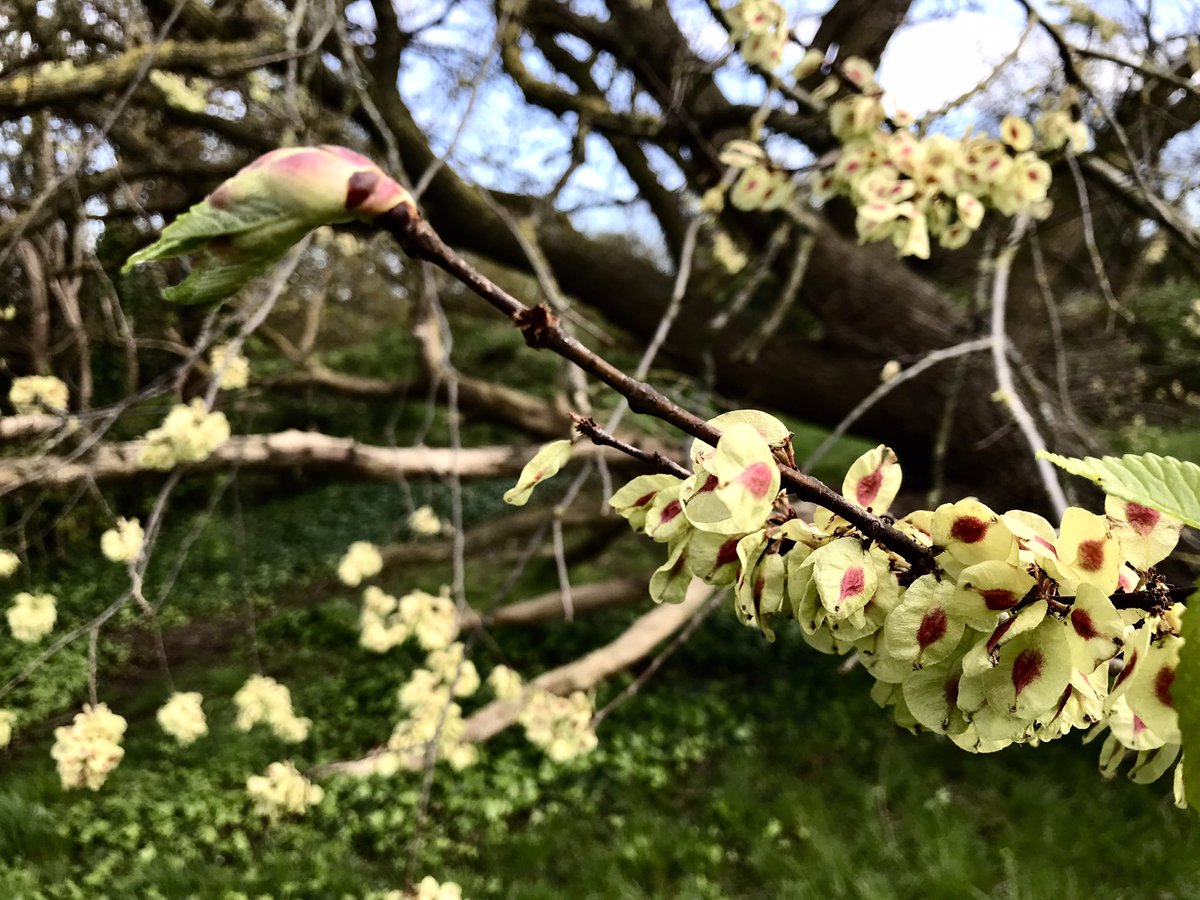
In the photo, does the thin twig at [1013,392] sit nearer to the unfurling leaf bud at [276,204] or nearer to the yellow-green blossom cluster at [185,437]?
the unfurling leaf bud at [276,204]

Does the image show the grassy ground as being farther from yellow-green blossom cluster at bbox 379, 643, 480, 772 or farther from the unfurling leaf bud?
the unfurling leaf bud

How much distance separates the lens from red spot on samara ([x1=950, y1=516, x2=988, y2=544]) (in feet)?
1.49

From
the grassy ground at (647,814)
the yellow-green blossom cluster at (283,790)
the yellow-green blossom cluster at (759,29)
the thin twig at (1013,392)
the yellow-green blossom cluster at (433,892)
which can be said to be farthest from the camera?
the grassy ground at (647,814)

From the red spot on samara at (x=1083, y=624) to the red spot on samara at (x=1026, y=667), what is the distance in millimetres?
26

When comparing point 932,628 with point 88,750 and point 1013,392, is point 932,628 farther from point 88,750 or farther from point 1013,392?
point 88,750

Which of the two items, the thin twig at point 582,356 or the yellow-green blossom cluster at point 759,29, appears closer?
the thin twig at point 582,356

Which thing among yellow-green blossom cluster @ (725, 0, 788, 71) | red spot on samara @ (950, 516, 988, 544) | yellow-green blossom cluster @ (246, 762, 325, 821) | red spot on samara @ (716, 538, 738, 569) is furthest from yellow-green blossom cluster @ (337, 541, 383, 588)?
red spot on samara @ (950, 516, 988, 544)

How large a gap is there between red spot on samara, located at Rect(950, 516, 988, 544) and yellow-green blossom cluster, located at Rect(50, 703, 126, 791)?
1.52 meters

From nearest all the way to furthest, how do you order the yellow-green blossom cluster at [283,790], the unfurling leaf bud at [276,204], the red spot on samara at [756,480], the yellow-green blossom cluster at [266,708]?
the unfurling leaf bud at [276,204]
the red spot on samara at [756,480]
the yellow-green blossom cluster at [283,790]
the yellow-green blossom cluster at [266,708]

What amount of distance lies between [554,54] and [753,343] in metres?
2.12

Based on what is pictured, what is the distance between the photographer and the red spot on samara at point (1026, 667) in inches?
17.4

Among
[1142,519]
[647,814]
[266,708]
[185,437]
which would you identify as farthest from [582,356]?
[647,814]

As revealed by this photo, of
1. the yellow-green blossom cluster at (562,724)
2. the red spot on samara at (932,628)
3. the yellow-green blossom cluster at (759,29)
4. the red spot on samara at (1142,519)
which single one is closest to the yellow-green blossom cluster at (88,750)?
the yellow-green blossom cluster at (562,724)

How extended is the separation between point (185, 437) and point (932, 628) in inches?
71.3
